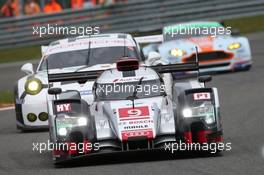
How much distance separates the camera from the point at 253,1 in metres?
28.4

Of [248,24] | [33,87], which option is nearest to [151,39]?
[33,87]

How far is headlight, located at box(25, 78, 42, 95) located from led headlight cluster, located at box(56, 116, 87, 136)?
3667 millimetres

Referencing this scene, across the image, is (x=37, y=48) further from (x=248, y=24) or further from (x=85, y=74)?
(x=85, y=74)

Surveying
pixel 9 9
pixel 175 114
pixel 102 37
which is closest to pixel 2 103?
pixel 102 37

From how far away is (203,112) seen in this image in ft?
35.8

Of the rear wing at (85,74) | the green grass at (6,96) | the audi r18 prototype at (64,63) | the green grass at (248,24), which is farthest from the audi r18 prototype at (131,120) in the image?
the green grass at (248,24)

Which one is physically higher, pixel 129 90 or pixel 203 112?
pixel 129 90

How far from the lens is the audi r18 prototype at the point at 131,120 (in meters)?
10.5

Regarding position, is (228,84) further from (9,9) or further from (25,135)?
(9,9)

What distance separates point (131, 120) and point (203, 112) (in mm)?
884

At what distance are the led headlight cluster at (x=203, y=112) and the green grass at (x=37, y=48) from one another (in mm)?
16836

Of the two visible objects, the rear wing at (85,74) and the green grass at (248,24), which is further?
the green grass at (248,24)

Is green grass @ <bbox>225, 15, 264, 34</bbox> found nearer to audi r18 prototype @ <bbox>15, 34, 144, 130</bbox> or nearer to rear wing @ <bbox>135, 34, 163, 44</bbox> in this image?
rear wing @ <bbox>135, 34, 163, 44</bbox>

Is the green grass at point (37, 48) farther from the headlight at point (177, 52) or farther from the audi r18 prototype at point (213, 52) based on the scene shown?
the headlight at point (177, 52)
